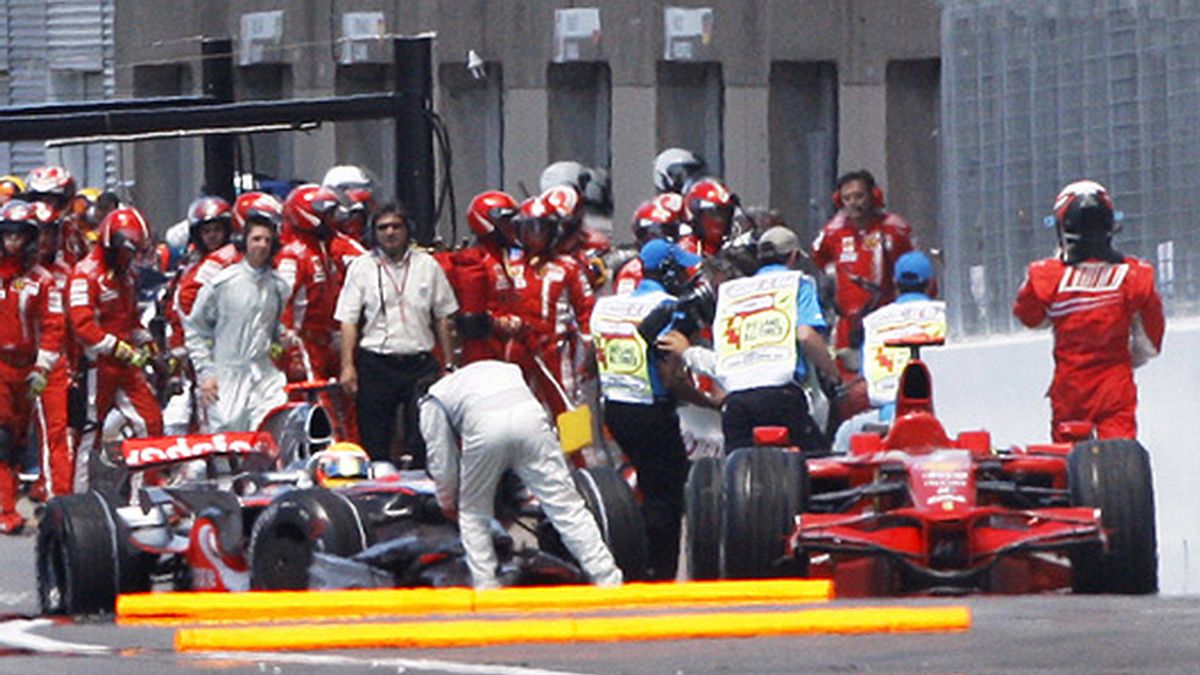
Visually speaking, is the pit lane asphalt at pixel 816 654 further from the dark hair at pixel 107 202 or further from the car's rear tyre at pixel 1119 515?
the dark hair at pixel 107 202

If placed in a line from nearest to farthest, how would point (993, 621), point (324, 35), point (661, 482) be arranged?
point (993, 621)
point (661, 482)
point (324, 35)

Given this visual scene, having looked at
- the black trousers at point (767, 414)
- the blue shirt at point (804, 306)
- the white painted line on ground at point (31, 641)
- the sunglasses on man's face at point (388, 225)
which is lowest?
the white painted line on ground at point (31, 641)

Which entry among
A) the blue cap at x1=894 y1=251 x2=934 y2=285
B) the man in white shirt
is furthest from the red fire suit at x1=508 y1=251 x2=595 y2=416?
the blue cap at x1=894 y1=251 x2=934 y2=285

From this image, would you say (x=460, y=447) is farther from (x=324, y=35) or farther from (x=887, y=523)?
(x=324, y=35)

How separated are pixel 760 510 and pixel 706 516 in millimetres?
296

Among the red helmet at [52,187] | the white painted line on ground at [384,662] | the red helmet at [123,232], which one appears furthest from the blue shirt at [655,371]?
the red helmet at [52,187]

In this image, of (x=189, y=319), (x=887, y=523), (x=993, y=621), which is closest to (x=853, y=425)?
(x=887, y=523)

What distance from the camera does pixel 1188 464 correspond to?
51.1 feet

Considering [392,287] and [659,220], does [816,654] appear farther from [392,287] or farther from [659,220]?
[659,220]

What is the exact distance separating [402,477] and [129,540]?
1.16m

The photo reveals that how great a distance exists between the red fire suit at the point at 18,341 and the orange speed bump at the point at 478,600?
735 cm

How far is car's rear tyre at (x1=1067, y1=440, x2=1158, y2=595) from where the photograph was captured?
13.3 meters

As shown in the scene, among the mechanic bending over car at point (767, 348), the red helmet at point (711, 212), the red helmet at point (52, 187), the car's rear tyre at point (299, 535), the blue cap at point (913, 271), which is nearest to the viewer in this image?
the car's rear tyre at point (299, 535)

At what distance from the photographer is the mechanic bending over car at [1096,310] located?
15.1 meters
